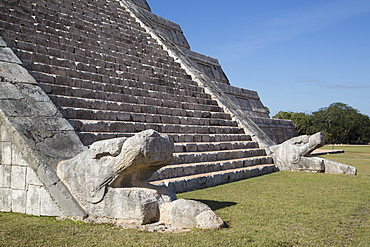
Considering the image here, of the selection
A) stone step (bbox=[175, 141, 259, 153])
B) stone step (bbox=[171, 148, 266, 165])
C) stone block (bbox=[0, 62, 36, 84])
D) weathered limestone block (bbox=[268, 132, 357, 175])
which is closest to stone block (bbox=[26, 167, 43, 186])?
stone block (bbox=[0, 62, 36, 84])

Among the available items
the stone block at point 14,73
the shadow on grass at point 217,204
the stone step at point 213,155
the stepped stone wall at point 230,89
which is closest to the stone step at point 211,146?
the stone step at point 213,155

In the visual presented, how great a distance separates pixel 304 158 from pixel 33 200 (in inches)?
265

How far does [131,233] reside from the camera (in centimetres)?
362

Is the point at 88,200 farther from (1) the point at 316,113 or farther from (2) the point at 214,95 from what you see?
(1) the point at 316,113

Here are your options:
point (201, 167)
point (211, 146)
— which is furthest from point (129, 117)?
point (211, 146)

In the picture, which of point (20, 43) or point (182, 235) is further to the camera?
point (20, 43)

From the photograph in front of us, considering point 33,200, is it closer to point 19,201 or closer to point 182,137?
point 19,201

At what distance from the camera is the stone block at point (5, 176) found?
457cm

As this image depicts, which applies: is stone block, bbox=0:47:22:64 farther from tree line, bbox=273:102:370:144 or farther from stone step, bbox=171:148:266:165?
tree line, bbox=273:102:370:144

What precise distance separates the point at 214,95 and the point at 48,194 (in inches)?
276

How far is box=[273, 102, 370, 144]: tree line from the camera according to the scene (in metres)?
43.5

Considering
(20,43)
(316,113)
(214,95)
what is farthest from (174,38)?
(316,113)

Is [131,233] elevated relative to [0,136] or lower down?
lower down

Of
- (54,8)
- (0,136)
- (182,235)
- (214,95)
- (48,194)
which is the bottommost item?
(182,235)
